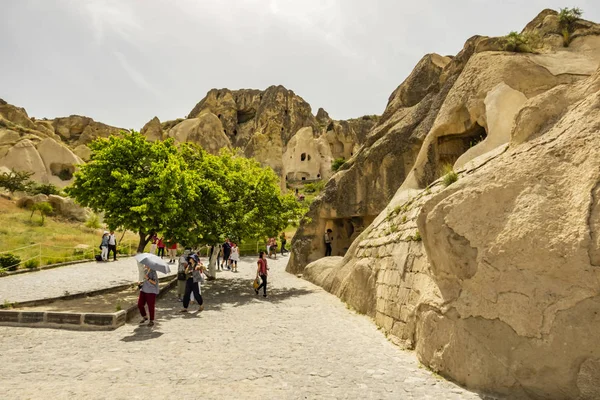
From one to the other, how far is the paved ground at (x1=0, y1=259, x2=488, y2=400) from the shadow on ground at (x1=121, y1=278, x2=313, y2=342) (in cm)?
11

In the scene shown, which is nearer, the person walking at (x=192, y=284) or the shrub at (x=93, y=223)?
the person walking at (x=192, y=284)

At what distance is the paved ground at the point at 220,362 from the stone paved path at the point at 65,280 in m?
4.39

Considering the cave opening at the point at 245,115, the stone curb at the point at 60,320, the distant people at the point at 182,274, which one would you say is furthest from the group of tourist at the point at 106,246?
the cave opening at the point at 245,115

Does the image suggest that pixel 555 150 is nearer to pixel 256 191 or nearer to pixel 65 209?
pixel 256 191

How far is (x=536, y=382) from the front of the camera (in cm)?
470

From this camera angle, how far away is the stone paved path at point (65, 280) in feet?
40.3

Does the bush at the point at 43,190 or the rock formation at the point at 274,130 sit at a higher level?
the rock formation at the point at 274,130

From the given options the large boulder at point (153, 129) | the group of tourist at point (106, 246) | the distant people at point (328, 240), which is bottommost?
the group of tourist at point (106, 246)

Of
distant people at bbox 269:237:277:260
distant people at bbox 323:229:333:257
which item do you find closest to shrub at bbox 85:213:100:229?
distant people at bbox 269:237:277:260

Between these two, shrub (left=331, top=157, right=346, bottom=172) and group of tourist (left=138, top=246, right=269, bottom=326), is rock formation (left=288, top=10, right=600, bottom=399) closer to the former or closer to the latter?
group of tourist (left=138, top=246, right=269, bottom=326)

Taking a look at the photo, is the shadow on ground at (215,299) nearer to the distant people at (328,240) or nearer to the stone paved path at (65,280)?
the stone paved path at (65,280)

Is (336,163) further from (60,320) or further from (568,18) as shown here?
(60,320)

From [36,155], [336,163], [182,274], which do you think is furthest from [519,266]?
[336,163]

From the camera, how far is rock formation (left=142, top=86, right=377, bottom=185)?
59938 millimetres
